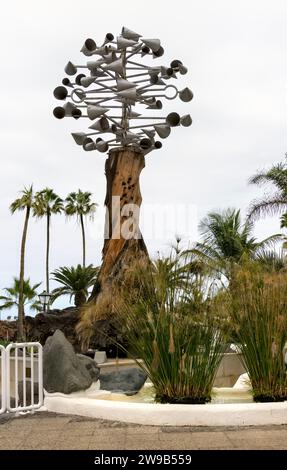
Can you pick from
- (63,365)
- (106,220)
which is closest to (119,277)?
(106,220)

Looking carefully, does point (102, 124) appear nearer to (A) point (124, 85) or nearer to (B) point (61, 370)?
(A) point (124, 85)

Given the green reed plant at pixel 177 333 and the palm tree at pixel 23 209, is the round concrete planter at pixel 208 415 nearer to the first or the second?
the green reed plant at pixel 177 333

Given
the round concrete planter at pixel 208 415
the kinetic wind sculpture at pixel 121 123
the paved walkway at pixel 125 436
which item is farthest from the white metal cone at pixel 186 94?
the paved walkway at pixel 125 436

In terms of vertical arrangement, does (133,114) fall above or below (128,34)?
below

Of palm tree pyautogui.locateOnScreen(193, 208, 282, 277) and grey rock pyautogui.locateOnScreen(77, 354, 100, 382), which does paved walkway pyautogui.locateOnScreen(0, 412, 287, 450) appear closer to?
grey rock pyautogui.locateOnScreen(77, 354, 100, 382)

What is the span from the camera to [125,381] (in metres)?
9.93

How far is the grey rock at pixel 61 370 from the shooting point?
341 inches

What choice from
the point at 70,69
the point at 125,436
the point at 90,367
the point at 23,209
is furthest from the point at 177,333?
the point at 23,209

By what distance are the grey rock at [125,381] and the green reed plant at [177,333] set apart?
149 centimetres

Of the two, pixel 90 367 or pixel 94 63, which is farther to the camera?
pixel 94 63

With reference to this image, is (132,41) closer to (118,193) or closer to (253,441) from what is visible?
(118,193)

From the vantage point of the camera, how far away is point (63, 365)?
880 centimetres

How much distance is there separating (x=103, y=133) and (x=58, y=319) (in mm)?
6221

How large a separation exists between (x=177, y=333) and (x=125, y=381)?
2234 millimetres
